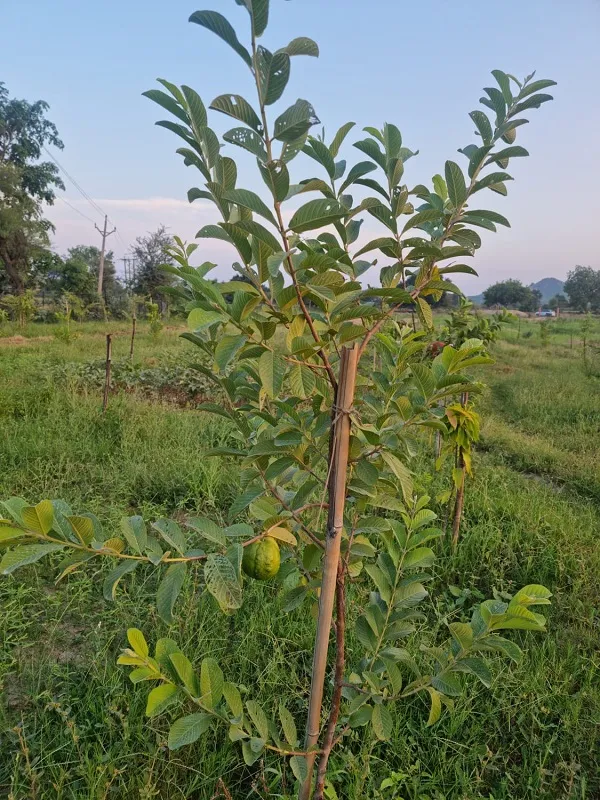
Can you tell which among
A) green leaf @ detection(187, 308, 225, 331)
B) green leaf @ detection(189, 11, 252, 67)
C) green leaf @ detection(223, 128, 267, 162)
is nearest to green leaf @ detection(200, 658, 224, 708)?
green leaf @ detection(187, 308, 225, 331)

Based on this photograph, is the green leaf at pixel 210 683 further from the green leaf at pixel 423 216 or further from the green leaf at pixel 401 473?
the green leaf at pixel 423 216

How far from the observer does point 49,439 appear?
391cm

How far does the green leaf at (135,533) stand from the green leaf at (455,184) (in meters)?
0.78

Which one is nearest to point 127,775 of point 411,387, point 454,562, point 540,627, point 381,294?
point 540,627

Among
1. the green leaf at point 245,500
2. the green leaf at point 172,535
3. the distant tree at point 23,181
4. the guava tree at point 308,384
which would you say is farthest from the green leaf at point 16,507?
the distant tree at point 23,181

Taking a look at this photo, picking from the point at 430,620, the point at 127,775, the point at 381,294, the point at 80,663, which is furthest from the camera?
the point at 430,620

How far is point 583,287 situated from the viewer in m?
48.5

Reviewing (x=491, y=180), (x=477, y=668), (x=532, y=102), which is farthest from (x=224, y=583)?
(x=532, y=102)

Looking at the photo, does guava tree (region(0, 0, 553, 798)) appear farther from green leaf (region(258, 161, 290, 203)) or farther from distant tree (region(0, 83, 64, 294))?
distant tree (region(0, 83, 64, 294))

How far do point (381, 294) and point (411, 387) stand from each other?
0.31 metres

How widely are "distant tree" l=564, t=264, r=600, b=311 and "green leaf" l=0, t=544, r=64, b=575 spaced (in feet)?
172

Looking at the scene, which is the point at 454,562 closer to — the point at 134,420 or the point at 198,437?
the point at 198,437

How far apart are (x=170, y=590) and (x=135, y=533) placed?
0.10m

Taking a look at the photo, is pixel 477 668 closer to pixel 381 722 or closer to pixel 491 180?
pixel 381 722
